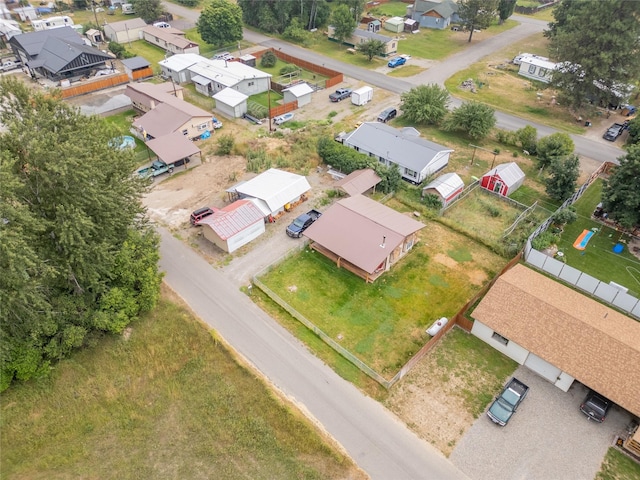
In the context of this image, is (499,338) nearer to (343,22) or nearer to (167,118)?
(167,118)

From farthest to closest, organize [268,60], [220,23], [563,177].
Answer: [220,23] → [268,60] → [563,177]

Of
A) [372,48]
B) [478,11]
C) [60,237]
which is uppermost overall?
[478,11]

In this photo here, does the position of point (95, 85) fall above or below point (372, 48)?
below

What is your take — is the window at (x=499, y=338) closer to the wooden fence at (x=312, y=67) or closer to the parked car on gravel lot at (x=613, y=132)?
the parked car on gravel lot at (x=613, y=132)

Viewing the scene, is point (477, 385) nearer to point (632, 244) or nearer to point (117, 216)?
point (632, 244)

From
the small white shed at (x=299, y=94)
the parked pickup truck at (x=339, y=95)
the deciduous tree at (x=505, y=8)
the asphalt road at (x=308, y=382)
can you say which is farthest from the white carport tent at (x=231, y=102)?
the deciduous tree at (x=505, y=8)

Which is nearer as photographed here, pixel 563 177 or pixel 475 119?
pixel 563 177

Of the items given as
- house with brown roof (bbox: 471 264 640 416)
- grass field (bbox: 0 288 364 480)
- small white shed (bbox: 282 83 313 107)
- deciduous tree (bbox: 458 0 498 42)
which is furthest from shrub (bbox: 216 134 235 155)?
deciduous tree (bbox: 458 0 498 42)

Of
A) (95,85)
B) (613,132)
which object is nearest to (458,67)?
(613,132)
